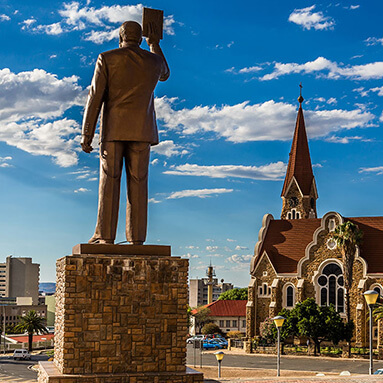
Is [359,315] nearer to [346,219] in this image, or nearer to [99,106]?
[346,219]

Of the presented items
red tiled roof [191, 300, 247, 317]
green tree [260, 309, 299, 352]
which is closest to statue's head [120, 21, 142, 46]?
green tree [260, 309, 299, 352]

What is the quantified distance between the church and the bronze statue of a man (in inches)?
1509

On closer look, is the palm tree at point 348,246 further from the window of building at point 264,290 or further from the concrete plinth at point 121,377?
the concrete plinth at point 121,377

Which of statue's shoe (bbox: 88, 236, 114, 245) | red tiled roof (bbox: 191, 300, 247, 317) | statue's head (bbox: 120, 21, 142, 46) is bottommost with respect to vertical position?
red tiled roof (bbox: 191, 300, 247, 317)

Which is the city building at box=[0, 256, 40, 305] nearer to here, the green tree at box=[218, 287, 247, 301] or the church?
the green tree at box=[218, 287, 247, 301]

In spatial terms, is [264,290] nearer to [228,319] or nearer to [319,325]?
[319,325]

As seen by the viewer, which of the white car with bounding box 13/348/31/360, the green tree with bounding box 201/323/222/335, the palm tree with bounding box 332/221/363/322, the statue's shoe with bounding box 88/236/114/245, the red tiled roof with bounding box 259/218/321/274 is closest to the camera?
the statue's shoe with bounding box 88/236/114/245

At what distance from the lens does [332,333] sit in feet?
140

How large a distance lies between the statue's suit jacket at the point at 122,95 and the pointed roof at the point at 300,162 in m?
50.9

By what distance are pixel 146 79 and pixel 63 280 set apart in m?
3.52

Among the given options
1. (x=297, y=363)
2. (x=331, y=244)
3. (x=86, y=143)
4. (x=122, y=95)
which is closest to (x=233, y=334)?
(x=331, y=244)

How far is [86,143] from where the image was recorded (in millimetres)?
10578

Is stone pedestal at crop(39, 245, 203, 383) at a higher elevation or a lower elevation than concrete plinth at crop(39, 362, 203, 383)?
higher

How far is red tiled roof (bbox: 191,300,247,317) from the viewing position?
230 feet
